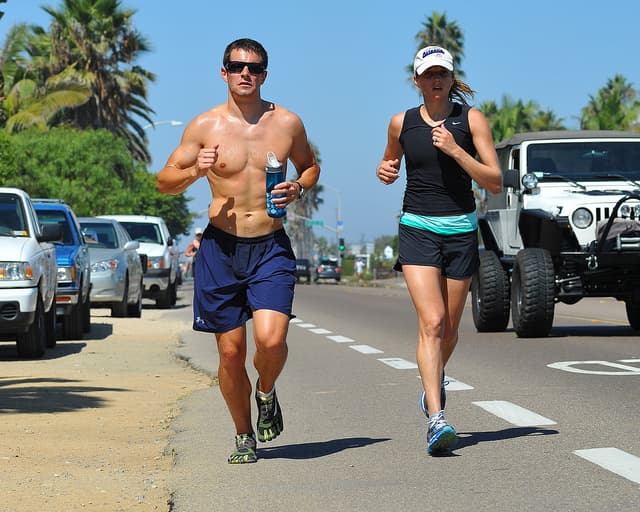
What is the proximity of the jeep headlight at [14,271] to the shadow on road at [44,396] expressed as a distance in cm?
170

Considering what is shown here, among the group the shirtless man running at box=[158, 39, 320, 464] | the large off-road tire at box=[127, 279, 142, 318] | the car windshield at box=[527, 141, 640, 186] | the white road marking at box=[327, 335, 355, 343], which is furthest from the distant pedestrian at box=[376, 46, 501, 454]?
the large off-road tire at box=[127, 279, 142, 318]

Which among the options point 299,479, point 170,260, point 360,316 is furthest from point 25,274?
point 170,260

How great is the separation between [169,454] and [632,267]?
9619 millimetres

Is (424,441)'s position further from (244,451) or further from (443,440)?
(244,451)

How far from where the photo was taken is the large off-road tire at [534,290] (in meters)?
16.4

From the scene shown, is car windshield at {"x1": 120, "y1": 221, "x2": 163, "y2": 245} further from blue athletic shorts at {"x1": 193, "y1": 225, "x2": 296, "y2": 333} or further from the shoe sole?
the shoe sole

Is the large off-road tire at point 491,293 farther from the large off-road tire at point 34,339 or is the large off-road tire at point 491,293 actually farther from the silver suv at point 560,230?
the large off-road tire at point 34,339

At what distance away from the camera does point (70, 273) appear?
721 inches

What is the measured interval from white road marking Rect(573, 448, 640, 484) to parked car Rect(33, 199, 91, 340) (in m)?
11.3

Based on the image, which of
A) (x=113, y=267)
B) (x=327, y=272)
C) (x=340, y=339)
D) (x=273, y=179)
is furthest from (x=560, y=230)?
(x=327, y=272)

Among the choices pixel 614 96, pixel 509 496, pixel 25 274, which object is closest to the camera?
pixel 509 496

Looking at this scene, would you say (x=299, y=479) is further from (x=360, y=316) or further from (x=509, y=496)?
(x=360, y=316)

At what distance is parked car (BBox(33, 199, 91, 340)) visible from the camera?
18.3 m

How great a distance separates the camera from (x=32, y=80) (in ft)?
194
